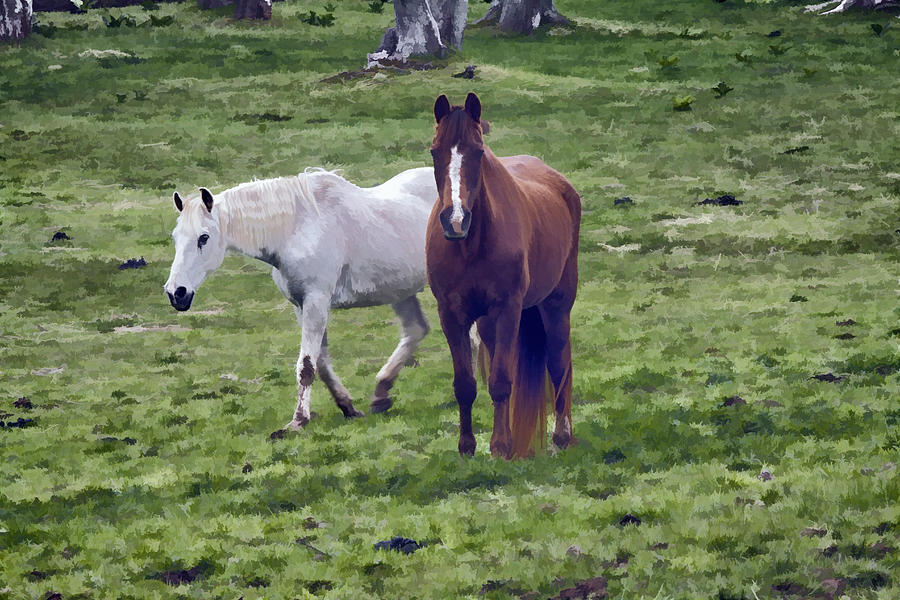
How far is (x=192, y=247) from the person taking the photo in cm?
1140

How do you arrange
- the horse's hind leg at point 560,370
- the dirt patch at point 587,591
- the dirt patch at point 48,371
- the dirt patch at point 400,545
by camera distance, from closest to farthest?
1. the dirt patch at point 587,591
2. the dirt patch at point 400,545
3. the horse's hind leg at point 560,370
4. the dirt patch at point 48,371

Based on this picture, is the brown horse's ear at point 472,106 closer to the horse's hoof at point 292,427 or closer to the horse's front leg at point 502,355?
the horse's front leg at point 502,355

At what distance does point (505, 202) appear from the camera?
954 cm

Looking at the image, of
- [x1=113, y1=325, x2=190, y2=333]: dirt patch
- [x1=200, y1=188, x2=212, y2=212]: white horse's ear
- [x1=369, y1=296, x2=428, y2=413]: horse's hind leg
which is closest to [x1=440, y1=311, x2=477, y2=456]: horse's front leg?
[x1=369, y1=296, x2=428, y2=413]: horse's hind leg

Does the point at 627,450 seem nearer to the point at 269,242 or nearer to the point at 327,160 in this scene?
the point at 269,242

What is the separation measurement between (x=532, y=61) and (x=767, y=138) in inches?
348

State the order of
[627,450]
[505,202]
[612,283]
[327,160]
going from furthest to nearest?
[327,160], [612,283], [627,450], [505,202]

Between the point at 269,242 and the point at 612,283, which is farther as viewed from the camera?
the point at 612,283

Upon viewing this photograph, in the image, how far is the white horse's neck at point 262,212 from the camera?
11.7m

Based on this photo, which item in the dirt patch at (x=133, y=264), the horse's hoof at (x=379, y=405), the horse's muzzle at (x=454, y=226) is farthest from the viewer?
the dirt patch at (x=133, y=264)

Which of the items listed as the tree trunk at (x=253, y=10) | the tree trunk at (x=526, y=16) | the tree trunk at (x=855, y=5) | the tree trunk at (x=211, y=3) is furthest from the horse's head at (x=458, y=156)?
the tree trunk at (x=211, y=3)

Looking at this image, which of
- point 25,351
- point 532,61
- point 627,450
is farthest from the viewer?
point 532,61

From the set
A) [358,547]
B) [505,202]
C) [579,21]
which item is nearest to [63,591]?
[358,547]

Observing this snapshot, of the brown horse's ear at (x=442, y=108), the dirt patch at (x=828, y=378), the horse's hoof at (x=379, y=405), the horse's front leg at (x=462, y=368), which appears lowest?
the horse's hoof at (x=379, y=405)
